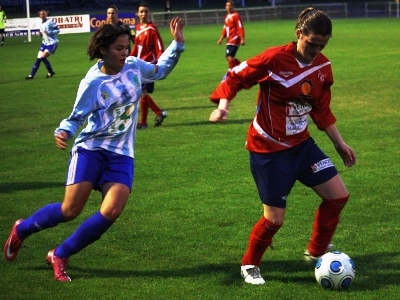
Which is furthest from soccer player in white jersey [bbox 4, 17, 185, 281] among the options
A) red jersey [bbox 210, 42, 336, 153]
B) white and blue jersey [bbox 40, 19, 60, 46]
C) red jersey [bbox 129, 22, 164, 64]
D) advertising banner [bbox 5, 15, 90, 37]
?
advertising banner [bbox 5, 15, 90, 37]

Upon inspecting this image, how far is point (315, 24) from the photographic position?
6.01m

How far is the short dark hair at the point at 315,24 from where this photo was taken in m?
6.00

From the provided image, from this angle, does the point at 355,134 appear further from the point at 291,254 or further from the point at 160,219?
the point at 291,254

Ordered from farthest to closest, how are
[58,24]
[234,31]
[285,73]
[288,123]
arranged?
[58,24], [234,31], [288,123], [285,73]

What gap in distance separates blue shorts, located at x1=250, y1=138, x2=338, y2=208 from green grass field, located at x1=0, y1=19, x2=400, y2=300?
683 millimetres

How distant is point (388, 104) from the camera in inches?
662

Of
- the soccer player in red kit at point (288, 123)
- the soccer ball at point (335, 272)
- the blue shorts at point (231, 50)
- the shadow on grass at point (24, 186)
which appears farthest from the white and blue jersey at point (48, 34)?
the soccer ball at point (335, 272)

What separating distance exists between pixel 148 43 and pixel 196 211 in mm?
7539

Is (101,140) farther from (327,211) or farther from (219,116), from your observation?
(327,211)

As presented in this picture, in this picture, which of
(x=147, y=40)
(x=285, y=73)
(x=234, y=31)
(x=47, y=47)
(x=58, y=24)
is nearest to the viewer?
(x=285, y=73)

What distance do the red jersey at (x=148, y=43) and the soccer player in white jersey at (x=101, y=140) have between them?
9.26 meters

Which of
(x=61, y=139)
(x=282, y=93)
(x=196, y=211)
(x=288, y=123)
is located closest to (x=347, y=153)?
(x=288, y=123)

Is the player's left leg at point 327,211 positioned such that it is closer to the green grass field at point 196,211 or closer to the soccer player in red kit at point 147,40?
the green grass field at point 196,211

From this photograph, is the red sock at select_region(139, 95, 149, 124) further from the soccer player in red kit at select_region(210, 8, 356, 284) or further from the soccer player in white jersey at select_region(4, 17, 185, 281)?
the soccer player in red kit at select_region(210, 8, 356, 284)
